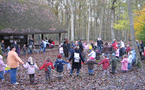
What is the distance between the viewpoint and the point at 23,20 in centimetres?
1714

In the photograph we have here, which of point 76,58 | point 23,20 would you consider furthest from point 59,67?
point 23,20

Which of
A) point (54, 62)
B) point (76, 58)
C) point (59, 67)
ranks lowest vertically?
point (54, 62)

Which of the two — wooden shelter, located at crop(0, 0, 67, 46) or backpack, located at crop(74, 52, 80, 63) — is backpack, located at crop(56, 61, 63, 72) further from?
wooden shelter, located at crop(0, 0, 67, 46)

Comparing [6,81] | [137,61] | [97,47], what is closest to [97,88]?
[6,81]

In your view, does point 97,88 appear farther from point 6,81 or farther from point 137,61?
point 137,61

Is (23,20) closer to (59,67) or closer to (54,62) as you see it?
(54,62)

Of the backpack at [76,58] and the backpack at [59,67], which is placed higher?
the backpack at [76,58]

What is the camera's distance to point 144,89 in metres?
5.67

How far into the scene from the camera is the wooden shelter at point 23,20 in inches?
617

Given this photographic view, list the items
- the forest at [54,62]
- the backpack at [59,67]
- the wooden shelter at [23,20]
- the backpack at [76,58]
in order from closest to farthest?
the forest at [54,62] → the backpack at [59,67] → the backpack at [76,58] → the wooden shelter at [23,20]

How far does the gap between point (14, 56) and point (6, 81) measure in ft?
4.89

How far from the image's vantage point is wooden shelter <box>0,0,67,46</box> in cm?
1567

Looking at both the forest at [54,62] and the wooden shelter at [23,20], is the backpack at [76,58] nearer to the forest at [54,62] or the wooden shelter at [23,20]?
the forest at [54,62]

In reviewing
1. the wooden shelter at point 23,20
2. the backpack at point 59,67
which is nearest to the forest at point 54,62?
the wooden shelter at point 23,20
